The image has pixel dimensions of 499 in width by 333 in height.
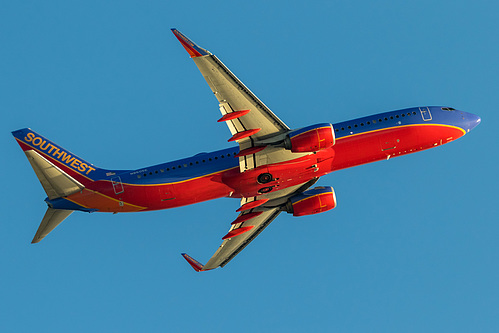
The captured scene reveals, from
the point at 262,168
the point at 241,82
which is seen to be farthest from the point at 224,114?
the point at 262,168

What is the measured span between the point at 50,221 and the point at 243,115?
19.0 meters

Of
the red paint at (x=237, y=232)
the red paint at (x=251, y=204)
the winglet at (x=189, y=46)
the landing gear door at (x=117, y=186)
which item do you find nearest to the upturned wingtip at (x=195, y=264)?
the red paint at (x=237, y=232)

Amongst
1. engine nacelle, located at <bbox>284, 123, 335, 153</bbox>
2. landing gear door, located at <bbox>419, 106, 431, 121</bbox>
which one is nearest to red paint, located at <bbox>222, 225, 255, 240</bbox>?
engine nacelle, located at <bbox>284, 123, 335, 153</bbox>

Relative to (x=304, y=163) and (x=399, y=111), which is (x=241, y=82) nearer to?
(x=304, y=163)

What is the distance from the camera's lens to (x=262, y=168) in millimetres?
56219

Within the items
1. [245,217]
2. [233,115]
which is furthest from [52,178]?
[245,217]

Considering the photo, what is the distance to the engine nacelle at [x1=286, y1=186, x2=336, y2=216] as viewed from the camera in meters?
60.4

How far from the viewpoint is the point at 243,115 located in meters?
52.6

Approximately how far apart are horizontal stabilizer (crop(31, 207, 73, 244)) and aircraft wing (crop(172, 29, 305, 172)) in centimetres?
1566

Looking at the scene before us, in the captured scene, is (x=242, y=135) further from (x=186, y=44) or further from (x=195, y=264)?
(x=195, y=264)

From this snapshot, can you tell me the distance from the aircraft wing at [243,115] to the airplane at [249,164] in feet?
0.29

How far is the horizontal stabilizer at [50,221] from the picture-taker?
56.8 metres

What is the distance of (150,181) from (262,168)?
9.61 meters

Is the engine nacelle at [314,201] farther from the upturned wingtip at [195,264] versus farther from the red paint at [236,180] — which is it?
the upturned wingtip at [195,264]
